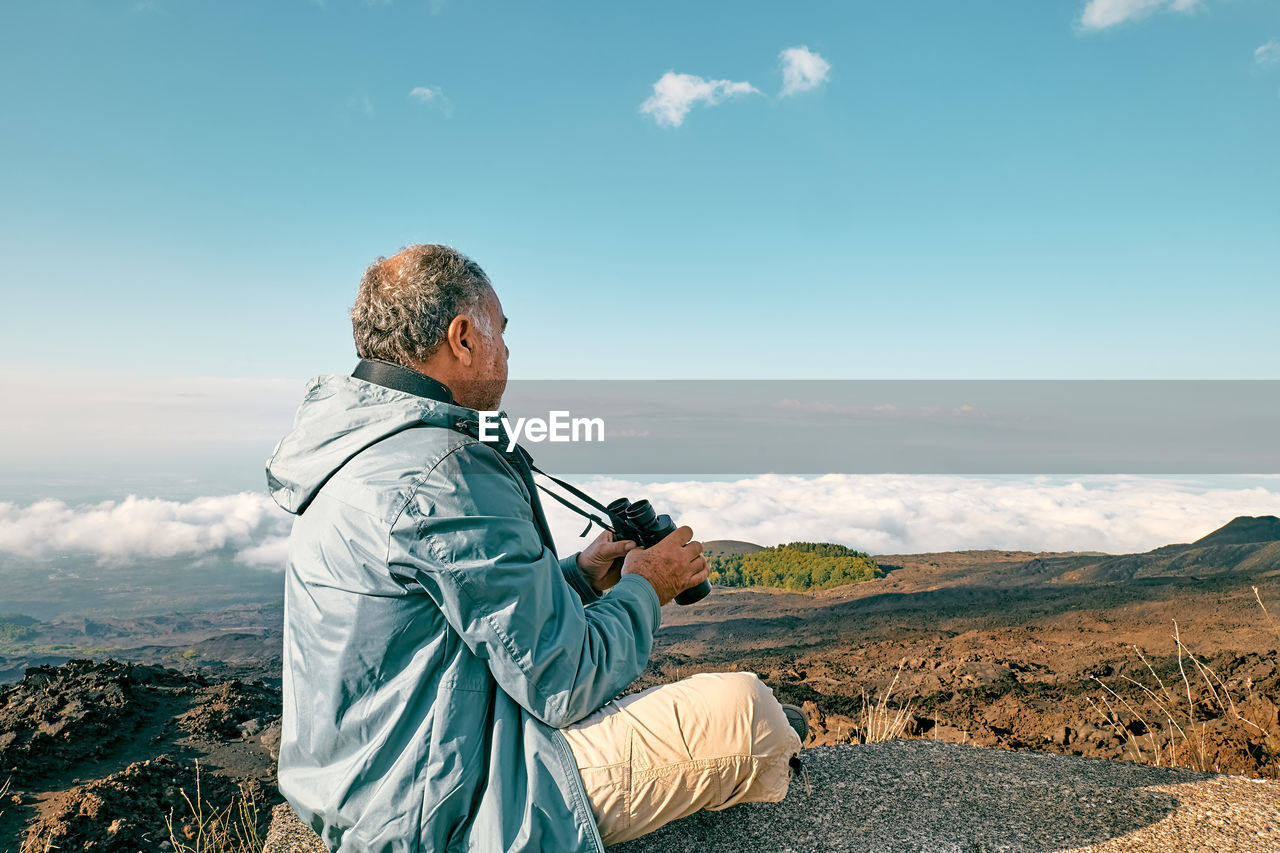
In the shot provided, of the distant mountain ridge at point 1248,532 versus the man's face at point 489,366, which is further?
the distant mountain ridge at point 1248,532

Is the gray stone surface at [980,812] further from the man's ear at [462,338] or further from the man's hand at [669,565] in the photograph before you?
the man's ear at [462,338]

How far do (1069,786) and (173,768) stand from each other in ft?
20.1

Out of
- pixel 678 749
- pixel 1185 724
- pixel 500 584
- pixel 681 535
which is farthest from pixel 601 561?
pixel 1185 724

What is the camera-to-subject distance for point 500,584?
1.82 meters

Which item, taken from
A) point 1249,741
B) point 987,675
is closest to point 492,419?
point 1249,741

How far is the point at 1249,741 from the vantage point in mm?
3924

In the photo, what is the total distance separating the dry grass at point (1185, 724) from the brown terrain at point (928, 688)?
0.02 metres

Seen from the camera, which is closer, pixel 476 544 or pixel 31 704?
pixel 476 544

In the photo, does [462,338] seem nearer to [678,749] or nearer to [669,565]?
[669,565]

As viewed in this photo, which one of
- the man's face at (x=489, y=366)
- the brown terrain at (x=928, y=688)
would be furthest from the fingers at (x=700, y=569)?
the brown terrain at (x=928, y=688)

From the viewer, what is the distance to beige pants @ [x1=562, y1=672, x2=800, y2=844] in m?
2.10

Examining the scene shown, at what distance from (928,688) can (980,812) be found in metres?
3.90

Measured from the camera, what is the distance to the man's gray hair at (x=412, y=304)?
7.45 feet

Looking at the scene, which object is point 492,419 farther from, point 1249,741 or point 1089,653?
point 1089,653
